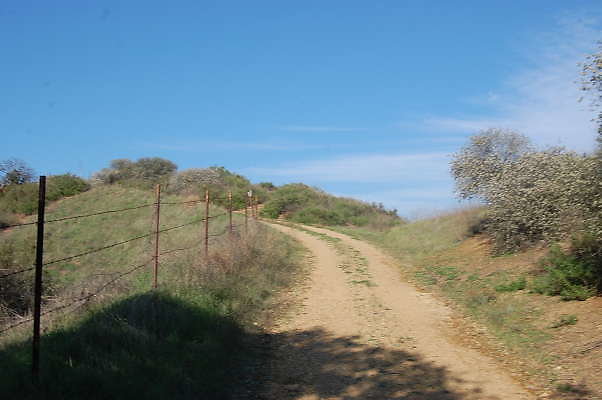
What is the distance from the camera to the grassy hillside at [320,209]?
39.7 meters

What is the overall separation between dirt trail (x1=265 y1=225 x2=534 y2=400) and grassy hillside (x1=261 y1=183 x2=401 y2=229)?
2670cm

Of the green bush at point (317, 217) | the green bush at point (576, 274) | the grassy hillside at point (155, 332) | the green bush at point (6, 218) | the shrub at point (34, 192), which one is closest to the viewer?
the grassy hillside at point (155, 332)

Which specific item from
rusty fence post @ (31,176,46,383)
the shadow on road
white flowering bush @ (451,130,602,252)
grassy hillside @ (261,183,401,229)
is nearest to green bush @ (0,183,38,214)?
grassy hillside @ (261,183,401,229)

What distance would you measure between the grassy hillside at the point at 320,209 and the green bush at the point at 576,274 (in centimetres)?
2873

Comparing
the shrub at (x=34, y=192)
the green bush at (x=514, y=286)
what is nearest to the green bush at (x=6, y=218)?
the shrub at (x=34, y=192)

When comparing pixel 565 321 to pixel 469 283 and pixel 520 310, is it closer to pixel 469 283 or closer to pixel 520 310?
pixel 520 310

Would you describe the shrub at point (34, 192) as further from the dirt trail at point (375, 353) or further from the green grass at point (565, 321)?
the green grass at point (565, 321)

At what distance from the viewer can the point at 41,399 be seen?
423cm

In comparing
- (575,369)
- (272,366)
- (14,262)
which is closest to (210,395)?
(272,366)

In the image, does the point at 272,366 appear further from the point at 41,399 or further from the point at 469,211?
the point at 469,211

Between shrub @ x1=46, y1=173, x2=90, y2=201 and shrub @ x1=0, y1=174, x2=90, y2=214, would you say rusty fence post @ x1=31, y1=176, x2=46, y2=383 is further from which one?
shrub @ x1=46, y1=173, x2=90, y2=201

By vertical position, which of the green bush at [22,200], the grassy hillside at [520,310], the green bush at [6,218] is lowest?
the grassy hillside at [520,310]

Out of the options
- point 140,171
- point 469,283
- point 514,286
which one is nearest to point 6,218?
point 469,283

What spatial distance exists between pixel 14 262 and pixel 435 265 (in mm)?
13035
